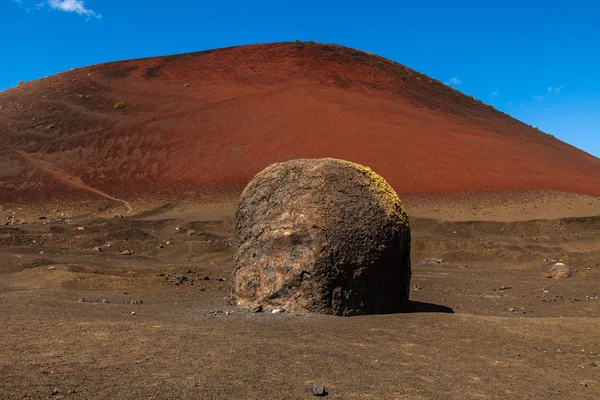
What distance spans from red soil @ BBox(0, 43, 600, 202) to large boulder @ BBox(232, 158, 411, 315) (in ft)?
63.1

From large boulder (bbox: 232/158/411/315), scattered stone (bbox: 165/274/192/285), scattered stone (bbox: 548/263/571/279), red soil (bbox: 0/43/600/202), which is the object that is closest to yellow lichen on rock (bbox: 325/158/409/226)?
large boulder (bbox: 232/158/411/315)

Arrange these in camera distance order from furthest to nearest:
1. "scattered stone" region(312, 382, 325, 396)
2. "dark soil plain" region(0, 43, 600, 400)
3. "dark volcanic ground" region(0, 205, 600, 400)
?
1. "dark soil plain" region(0, 43, 600, 400)
2. "dark volcanic ground" region(0, 205, 600, 400)
3. "scattered stone" region(312, 382, 325, 396)

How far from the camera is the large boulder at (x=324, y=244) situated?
7.48 metres

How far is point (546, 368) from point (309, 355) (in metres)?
2.39

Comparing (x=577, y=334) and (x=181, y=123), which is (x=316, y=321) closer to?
(x=577, y=334)

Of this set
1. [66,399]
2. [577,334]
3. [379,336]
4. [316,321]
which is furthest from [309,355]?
[577,334]

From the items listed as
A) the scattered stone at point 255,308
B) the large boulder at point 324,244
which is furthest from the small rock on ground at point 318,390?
the scattered stone at point 255,308

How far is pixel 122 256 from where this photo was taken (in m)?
15.2

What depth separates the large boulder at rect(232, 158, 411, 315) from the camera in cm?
748

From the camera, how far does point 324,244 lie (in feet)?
24.6

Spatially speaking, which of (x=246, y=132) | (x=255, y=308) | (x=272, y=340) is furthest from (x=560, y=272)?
(x=246, y=132)

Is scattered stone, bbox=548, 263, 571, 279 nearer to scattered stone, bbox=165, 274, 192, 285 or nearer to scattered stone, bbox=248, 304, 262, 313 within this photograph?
scattered stone, bbox=248, 304, 262, 313

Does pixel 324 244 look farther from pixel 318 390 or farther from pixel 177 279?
pixel 177 279

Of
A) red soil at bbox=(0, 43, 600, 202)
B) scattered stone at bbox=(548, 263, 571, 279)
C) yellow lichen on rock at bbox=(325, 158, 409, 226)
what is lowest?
scattered stone at bbox=(548, 263, 571, 279)
